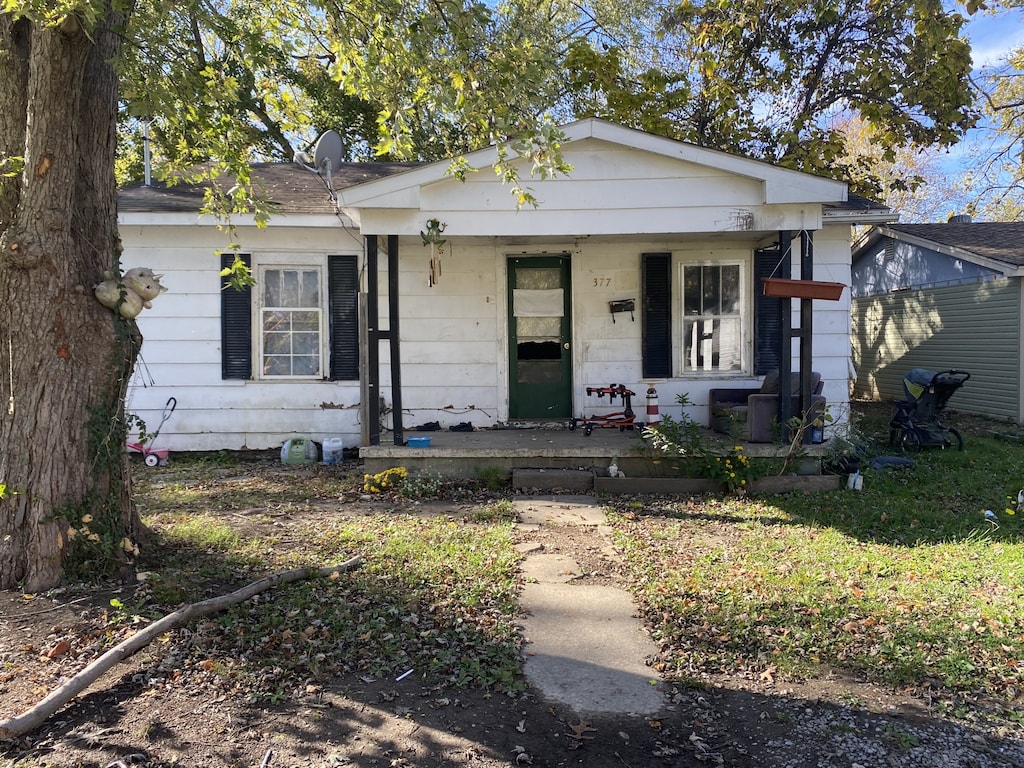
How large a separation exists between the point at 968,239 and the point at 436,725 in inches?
568

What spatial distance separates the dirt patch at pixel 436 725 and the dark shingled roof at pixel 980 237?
11.1 metres

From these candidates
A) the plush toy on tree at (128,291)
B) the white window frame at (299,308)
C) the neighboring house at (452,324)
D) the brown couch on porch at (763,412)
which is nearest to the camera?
the plush toy on tree at (128,291)

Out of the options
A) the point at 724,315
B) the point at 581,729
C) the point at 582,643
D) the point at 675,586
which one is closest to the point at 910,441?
the point at 724,315

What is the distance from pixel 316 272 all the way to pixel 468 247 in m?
1.98

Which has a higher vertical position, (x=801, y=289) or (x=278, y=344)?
(x=801, y=289)

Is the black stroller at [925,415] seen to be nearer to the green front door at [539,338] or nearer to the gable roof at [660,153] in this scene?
the gable roof at [660,153]

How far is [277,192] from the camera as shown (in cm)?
954

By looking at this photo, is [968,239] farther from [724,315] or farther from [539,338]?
[539,338]

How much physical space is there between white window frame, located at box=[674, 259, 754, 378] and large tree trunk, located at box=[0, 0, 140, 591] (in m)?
6.68

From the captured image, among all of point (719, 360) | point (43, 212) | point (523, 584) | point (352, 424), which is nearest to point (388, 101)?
point (43, 212)

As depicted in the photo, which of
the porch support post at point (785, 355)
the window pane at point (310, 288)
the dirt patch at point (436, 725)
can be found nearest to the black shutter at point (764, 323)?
the porch support post at point (785, 355)

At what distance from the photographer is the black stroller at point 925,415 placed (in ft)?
30.8

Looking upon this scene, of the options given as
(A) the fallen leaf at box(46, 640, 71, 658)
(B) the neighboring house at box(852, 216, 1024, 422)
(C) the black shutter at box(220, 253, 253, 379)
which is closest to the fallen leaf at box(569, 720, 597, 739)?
(A) the fallen leaf at box(46, 640, 71, 658)

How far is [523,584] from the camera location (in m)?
4.73
